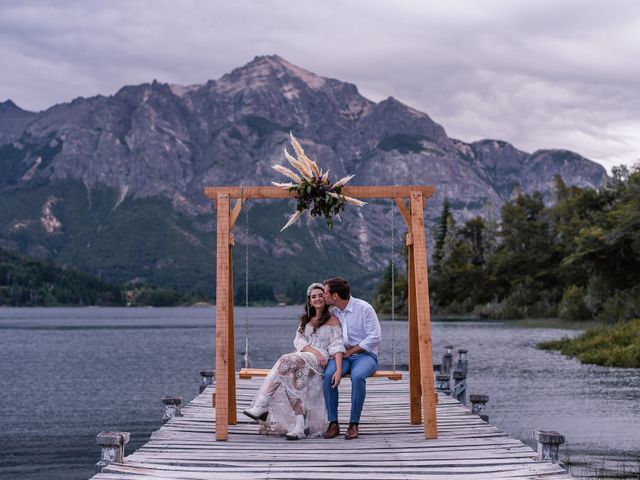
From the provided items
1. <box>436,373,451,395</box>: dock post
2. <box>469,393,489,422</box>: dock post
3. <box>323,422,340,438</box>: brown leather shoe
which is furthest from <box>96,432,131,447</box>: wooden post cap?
<box>436,373,451,395</box>: dock post

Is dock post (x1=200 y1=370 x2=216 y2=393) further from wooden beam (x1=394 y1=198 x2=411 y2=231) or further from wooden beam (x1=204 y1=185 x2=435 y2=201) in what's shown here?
wooden beam (x1=394 y1=198 x2=411 y2=231)

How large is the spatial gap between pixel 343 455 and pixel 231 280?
3.13 m

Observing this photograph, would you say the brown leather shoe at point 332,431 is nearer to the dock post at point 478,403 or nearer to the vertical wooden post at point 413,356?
the vertical wooden post at point 413,356

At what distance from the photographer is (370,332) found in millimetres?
13328

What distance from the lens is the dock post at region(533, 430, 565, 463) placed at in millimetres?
10828

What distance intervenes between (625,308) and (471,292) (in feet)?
235

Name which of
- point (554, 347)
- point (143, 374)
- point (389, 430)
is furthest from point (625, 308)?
point (389, 430)

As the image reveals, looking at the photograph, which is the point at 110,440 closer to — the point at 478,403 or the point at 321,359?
the point at 321,359

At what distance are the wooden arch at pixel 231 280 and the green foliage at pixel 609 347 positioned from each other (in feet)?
96.8

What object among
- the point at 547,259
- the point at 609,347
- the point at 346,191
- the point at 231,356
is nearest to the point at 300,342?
the point at 231,356

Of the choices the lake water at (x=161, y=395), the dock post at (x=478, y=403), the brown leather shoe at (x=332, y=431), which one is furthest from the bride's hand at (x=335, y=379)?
the lake water at (x=161, y=395)

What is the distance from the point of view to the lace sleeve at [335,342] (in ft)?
42.8

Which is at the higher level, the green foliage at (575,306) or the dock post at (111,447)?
the green foliage at (575,306)

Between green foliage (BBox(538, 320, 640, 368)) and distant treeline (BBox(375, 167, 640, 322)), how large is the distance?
8.22 meters
